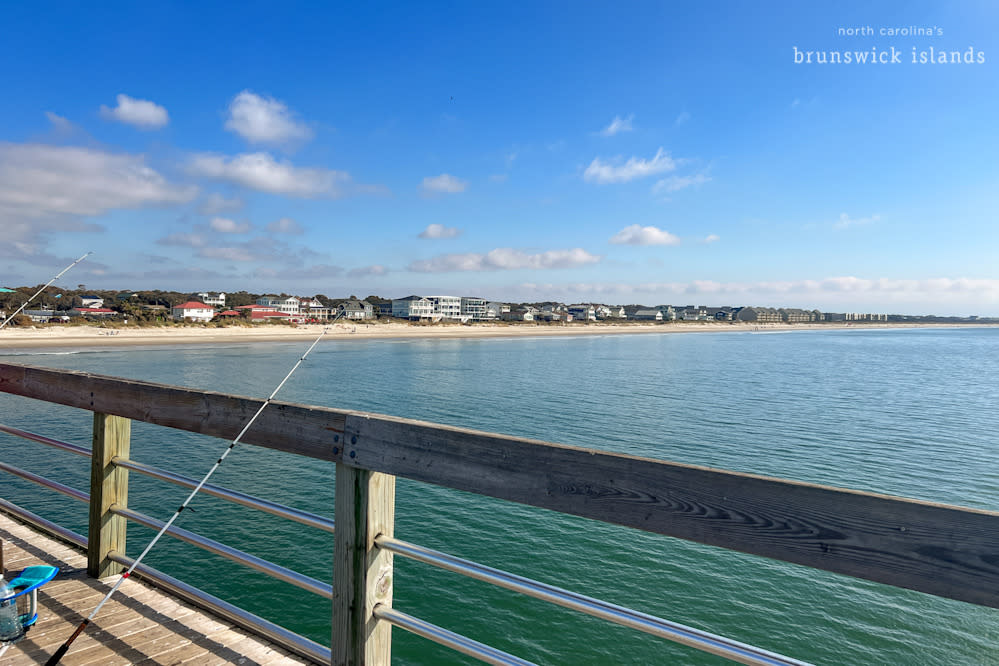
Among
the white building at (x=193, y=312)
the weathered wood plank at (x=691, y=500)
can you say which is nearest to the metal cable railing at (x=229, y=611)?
the weathered wood plank at (x=691, y=500)

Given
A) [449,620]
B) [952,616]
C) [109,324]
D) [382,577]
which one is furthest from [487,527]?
[109,324]

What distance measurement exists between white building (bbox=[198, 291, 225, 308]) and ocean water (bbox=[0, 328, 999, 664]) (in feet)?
289

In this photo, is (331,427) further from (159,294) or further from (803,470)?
(159,294)

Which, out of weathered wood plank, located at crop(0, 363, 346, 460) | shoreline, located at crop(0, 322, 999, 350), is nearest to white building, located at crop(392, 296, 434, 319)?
shoreline, located at crop(0, 322, 999, 350)

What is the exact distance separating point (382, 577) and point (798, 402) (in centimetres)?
3181

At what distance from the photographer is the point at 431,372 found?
41000 millimetres

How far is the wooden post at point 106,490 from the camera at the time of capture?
132 inches

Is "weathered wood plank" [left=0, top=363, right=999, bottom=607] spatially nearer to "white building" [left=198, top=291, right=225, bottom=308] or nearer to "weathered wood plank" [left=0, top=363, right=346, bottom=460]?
"weathered wood plank" [left=0, top=363, right=346, bottom=460]

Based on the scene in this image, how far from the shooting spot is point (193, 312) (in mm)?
91125

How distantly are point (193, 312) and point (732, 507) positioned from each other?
4033 inches

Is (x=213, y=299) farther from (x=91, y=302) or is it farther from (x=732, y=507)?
(x=732, y=507)

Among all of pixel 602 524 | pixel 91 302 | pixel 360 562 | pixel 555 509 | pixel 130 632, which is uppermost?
pixel 91 302

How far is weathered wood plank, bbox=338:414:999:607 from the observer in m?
1.24

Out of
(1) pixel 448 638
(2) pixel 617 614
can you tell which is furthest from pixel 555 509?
(1) pixel 448 638
